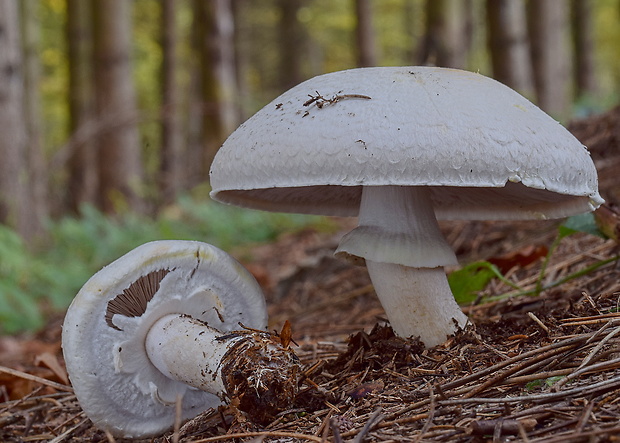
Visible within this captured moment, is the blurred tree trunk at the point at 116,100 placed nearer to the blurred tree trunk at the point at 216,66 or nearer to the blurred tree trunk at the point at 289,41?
the blurred tree trunk at the point at 216,66

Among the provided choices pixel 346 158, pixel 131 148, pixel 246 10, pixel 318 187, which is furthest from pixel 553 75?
Answer: pixel 246 10

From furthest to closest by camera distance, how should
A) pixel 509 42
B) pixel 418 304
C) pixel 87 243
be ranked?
pixel 87 243
pixel 509 42
pixel 418 304

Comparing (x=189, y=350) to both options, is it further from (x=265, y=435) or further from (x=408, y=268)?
(x=408, y=268)

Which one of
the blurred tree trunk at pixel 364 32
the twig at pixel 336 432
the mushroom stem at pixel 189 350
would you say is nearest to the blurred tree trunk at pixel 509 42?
the blurred tree trunk at pixel 364 32

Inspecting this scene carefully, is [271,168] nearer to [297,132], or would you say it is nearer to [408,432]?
[297,132]

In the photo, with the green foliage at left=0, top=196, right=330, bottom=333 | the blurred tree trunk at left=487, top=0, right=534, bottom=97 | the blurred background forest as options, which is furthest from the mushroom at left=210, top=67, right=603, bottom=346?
the blurred tree trunk at left=487, top=0, right=534, bottom=97

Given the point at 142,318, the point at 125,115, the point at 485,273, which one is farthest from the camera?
the point at 125,115

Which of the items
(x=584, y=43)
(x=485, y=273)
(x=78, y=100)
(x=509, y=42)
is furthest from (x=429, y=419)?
(x=584, y=43)
